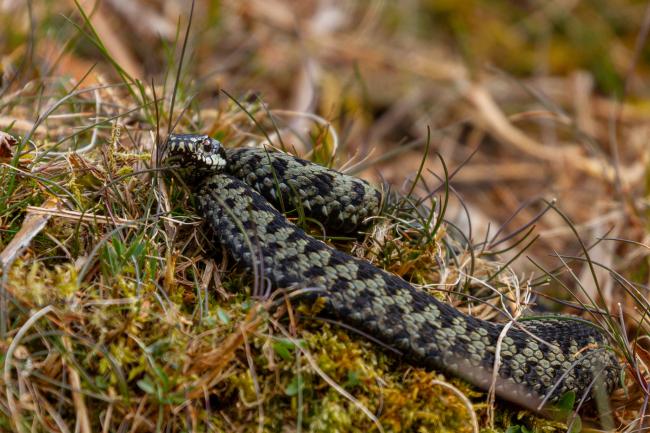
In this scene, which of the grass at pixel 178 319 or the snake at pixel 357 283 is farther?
the snake at pixel 357 283

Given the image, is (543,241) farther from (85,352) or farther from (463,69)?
(85,352)

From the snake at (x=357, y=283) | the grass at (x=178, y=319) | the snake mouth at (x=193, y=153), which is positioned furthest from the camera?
the snake mouth at (x=193, y=153)

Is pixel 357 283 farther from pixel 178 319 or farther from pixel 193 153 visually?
pixel 193 153

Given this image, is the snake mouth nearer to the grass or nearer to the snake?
the snake

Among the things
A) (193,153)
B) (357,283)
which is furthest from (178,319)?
(193,153)

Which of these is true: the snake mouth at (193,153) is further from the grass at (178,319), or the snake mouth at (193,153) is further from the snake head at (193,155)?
the grass at (178,319)

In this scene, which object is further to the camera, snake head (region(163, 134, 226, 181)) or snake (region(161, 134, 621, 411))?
snake head (region(163, 134, 226, 181))

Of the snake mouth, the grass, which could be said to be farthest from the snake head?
the grass

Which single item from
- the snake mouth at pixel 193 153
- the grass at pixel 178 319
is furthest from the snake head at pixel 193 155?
the grass at pixel 178 319

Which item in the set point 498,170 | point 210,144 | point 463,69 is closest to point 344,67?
point 463,69
